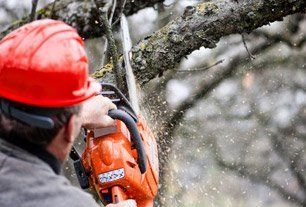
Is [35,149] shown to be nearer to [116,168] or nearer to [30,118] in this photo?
[30,118]

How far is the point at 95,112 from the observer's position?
202 cm

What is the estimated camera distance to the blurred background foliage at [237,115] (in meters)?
6.65

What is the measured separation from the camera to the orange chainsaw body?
2.10 m

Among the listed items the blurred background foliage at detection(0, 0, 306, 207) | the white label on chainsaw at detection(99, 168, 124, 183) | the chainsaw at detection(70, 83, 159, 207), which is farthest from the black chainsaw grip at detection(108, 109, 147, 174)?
the blurred background foliage at detection(0, 0, 306, 207)

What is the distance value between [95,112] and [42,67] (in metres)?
0.76

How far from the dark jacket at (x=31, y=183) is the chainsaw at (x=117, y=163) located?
0.78 metres

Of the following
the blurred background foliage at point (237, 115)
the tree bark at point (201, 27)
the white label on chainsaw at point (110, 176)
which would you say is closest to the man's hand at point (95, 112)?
the white label on chainsaw at point (110, 176)

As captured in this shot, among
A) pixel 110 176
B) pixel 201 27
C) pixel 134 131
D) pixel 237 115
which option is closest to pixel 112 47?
pixel 201 27

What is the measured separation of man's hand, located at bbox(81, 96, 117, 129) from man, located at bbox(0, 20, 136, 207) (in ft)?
2.13

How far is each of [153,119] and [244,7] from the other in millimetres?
1350

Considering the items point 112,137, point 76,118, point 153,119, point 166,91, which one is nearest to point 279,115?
point 166,91

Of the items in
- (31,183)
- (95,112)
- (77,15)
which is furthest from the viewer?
(77,15)

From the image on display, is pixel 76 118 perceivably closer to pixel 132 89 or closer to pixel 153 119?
pixel 132 89

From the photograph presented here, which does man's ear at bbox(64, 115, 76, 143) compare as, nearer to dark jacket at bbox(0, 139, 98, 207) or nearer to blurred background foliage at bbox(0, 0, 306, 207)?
dark jacket at bbox(0, 139, 98, 207)
